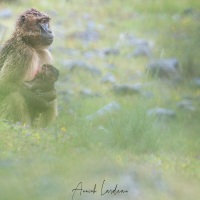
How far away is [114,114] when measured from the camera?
10.7 meters

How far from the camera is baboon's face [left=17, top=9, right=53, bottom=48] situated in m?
9.30

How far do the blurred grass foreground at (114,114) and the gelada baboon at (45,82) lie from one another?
40 centimetres

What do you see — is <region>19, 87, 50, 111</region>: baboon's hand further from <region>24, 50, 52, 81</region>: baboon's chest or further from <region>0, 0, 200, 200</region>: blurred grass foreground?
<region>0, 0, 200, 200</region>: blurred grass foreground

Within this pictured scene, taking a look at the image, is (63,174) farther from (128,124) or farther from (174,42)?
(174,42)

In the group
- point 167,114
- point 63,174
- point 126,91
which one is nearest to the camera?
point 63,174

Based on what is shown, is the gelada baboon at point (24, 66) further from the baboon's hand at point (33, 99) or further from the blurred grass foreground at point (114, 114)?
the blurred grass foreground at point (114, 114)

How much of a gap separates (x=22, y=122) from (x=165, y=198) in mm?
3088

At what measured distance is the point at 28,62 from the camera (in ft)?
30.2

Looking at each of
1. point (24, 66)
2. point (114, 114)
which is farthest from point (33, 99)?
point (114, 114)

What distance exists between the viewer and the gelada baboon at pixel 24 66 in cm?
908

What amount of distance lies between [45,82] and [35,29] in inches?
26.8

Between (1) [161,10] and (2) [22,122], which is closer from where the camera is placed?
(2) [22,122]

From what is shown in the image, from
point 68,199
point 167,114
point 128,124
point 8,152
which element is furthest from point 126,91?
point 68,199

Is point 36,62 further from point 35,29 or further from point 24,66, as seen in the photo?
point 35,29
